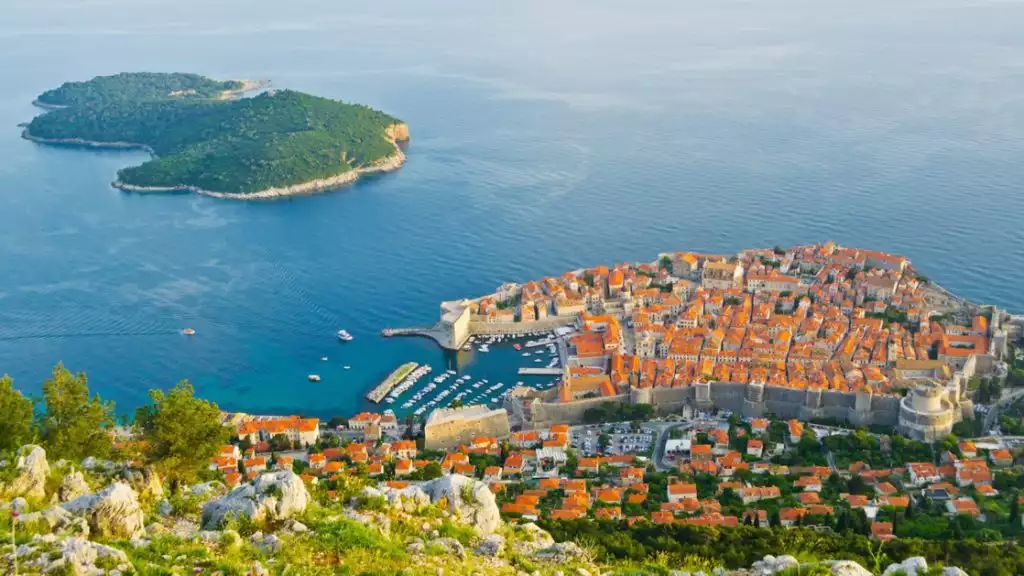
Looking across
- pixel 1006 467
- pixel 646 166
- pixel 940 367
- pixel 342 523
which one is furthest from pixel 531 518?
pixel 646 166

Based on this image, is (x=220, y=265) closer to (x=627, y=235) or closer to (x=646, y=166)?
(x=627, y=235)

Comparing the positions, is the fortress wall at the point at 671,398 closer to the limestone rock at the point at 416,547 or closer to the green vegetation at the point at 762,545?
the green vegetation at the point at 762,545

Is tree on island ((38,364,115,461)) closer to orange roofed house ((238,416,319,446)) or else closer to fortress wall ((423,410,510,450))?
orange roofed house ((238,416,319,446))

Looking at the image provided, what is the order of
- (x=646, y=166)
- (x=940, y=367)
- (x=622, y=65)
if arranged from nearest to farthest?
(x=940, y=367) → (x=646, y=166) → (x=622, y=65)

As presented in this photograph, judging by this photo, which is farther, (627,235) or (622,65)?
(622,65)

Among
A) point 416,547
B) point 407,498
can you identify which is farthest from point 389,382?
point 416,547

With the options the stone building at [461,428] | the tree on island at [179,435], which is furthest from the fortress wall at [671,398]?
the tree on island at [179,435]

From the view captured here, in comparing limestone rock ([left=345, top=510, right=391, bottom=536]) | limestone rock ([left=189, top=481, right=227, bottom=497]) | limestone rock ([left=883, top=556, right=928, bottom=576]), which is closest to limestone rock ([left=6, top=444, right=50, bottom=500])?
limestone rock ([left=189, top=481, right=227, bottom=497])
